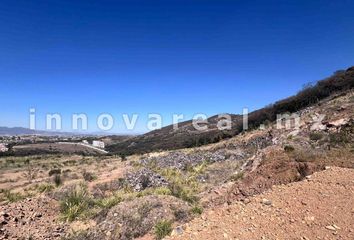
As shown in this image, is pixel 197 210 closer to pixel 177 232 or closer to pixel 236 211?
pixel 236 211

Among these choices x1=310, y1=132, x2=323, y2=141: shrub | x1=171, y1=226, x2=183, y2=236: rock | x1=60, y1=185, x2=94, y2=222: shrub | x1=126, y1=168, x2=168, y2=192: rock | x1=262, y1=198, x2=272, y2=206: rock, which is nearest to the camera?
x1=171, y1=226, x2=183, y2=236: rock

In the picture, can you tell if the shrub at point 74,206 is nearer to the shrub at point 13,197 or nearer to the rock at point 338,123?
the shrub at point 13,197

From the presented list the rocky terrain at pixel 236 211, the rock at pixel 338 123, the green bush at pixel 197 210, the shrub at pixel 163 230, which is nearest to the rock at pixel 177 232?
the rocky terrain at pixel 236 211

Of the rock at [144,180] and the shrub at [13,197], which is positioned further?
the rock at [144,180]

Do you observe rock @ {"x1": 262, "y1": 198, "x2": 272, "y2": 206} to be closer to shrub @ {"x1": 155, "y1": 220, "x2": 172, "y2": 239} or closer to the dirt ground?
the dirt ground

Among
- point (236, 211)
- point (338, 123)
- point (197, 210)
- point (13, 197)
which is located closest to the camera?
point (236, 211)

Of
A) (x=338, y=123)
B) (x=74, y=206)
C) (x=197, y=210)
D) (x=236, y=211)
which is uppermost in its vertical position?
(x=338, y=123)

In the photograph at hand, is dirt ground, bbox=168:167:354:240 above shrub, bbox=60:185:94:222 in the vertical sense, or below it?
above

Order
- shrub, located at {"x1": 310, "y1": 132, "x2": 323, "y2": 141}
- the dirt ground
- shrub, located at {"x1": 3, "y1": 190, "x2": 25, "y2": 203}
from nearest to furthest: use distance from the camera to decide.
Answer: the dirt ground
shrub, located at {"x1": 3, "y1": 190, "x2": 25, "y2": 203}
shrub, located at {"x1": 310, "y1": 132, "x2": 323, "y2": 141}

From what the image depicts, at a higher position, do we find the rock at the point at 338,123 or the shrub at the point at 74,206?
the rock at the point at 338,123

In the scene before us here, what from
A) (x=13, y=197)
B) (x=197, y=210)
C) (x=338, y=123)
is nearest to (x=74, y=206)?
(x=197, y=210)

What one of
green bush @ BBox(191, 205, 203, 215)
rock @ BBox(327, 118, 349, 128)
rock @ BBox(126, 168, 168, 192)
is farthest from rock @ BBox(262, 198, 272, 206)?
rock @ BBox(327, 118, 349, 128)

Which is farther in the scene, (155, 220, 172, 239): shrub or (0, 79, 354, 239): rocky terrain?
(155, 220, 172, 239): shrub

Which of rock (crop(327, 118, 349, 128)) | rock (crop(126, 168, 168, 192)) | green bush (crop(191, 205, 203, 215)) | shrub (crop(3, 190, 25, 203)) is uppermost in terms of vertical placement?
rock (crop(327, 118, 349, 128))
